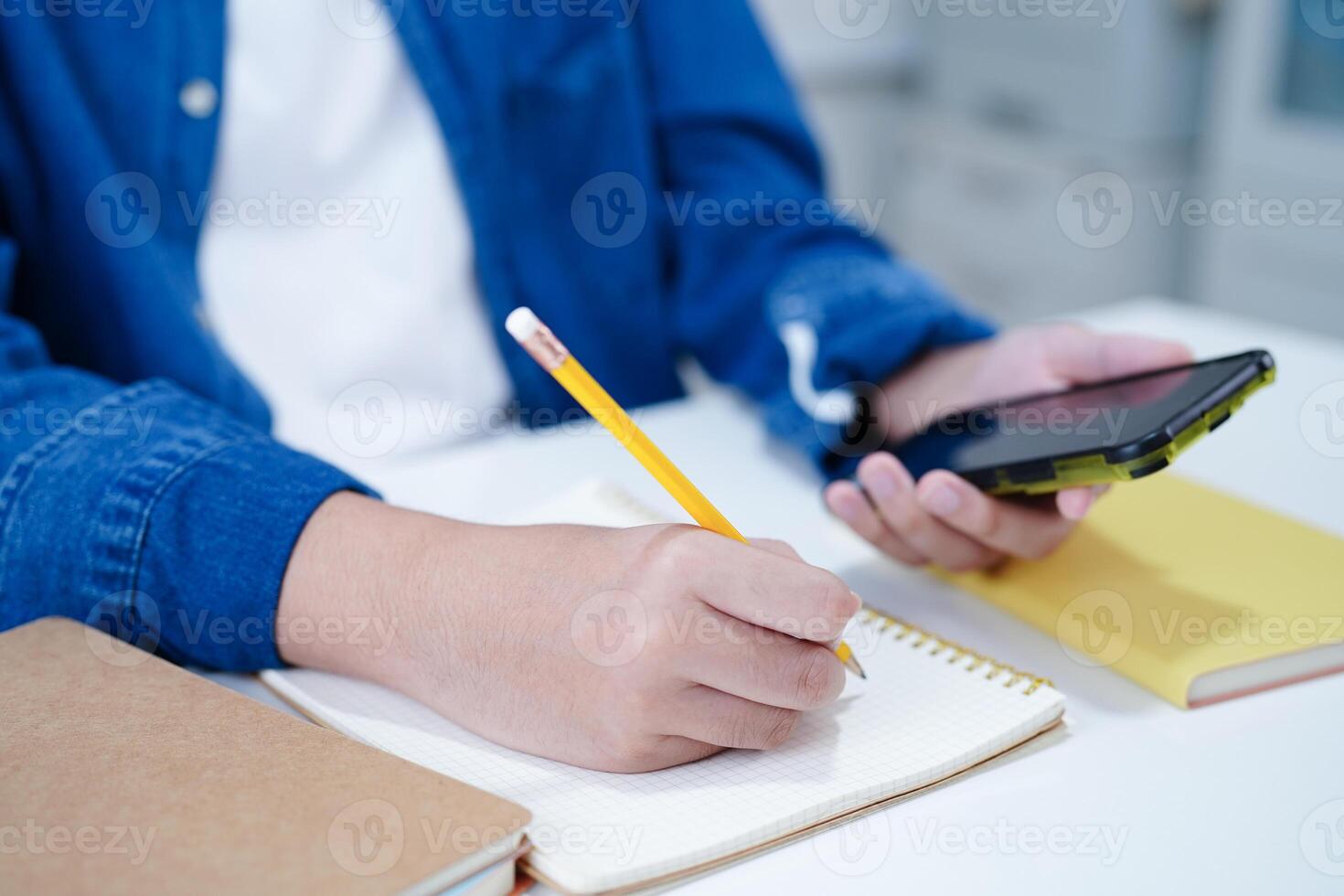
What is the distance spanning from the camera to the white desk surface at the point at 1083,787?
1.24 feet

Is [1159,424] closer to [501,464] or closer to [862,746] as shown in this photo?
[862,746]

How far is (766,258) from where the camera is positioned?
0.84m

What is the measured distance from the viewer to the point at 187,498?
493mm

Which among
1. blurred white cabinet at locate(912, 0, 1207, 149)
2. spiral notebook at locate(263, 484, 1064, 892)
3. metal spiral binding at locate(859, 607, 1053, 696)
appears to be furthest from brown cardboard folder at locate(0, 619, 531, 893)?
blurred white cabinet at locate(912, 0, 1207, 149)

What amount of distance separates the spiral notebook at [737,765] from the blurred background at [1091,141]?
4.69 ft

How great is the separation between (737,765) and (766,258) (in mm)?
480

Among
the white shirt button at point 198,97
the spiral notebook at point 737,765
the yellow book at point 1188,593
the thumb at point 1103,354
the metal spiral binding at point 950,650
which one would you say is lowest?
the spiral notebook at point 737,765

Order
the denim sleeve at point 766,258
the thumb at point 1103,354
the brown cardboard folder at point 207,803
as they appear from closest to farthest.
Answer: the brown cardboard folder at point 207,803
the thumb at point 1103,354
the denim sleeve at point 766,258

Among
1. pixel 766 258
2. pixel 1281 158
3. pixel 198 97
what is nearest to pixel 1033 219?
pixel 1281 158

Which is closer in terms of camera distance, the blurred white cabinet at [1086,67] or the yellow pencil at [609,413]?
the yellow pencil at [609,413]

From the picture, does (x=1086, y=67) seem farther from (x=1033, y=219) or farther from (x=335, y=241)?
(x=335, y=241)

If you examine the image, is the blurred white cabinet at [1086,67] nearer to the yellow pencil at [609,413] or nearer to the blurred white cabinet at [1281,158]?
the blurred white cabinet at [1281,158]

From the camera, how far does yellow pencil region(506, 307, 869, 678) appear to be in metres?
0.39

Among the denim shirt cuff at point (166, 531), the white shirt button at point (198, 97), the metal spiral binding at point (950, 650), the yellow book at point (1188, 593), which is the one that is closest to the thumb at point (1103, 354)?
the yellow book at point (1188, 593)
